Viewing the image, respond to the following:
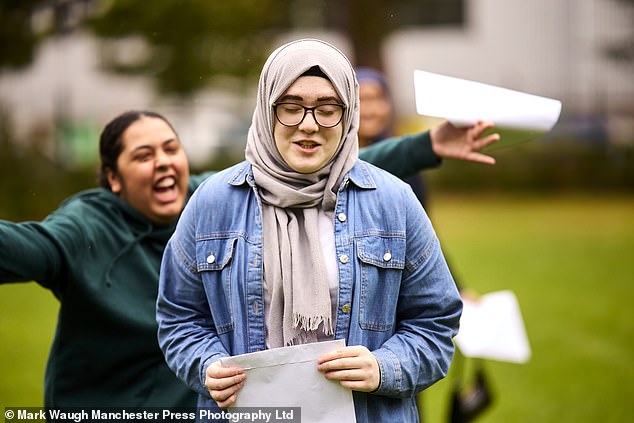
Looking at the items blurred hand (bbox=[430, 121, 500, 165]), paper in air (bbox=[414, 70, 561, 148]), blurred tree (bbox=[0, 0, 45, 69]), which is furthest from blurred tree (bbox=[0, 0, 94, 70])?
paper in air (bbox=[414, 70, 561, 148])

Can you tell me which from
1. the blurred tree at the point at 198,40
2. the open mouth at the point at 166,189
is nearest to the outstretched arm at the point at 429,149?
the open mouth at the point at 166,189

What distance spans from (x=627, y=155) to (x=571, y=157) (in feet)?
4.08

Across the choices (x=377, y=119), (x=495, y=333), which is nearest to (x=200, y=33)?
(x=377, y=119)

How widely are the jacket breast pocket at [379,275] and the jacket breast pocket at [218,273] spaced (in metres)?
0.39

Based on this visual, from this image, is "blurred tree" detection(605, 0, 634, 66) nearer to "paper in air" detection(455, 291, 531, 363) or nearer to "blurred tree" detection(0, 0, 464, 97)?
"blurred tree" detection(0, 0, 464, 97)

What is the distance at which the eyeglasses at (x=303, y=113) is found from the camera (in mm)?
2684

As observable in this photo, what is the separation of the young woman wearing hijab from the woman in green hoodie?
0.86m

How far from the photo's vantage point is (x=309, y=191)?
2.71m

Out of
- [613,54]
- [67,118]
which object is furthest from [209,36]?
[613,54]

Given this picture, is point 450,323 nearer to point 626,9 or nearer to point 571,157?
point 571,157

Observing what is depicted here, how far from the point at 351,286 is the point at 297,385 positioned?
0.33 meters

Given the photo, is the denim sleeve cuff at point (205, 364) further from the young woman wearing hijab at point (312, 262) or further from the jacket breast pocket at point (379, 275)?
the jacket breast pocket at point (379, 275)

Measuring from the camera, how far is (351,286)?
266 cm

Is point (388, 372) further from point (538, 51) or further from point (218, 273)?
point (538, 51)
